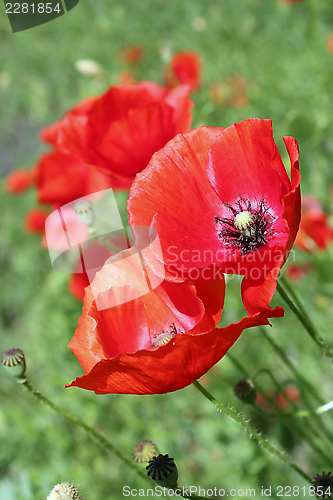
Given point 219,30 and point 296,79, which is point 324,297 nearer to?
point 296,79

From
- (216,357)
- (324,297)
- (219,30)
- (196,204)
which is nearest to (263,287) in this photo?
A: (216,357)

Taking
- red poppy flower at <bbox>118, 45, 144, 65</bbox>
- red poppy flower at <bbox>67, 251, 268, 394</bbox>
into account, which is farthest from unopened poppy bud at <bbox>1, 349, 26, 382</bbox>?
red poppy flower at <bbox>118, 45, 144, 65</bbox>

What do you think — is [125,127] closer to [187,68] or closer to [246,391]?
[246,391]

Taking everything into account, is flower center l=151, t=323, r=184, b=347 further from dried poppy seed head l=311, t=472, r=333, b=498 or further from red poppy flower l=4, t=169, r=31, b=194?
red poppy flower l=4, t=169, r=31, b=194

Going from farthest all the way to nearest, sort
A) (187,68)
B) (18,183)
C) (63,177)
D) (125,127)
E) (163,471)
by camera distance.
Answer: (187,68) < (18,183) < (63,177) < (125,127) < (163,471)

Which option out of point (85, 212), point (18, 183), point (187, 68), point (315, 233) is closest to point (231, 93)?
point (187, 68)
